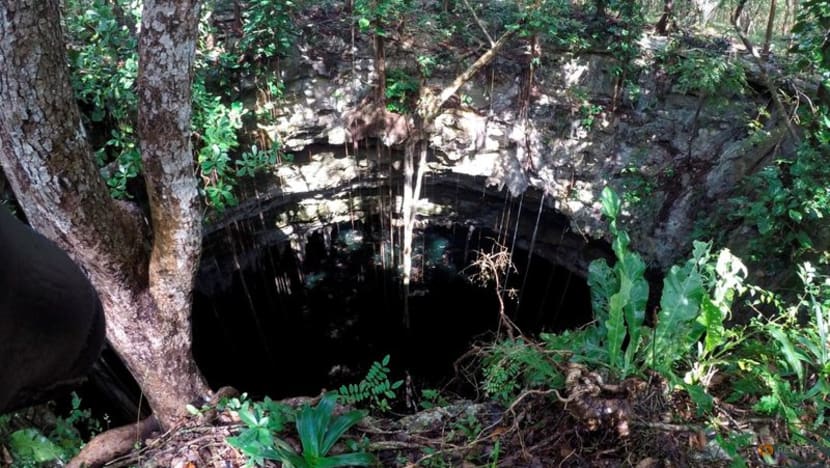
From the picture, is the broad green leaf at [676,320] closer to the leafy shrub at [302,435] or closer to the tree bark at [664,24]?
the leafy shrub at [302,435]

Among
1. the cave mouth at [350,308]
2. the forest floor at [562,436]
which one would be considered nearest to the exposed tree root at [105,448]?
the forest floor at [562,436]

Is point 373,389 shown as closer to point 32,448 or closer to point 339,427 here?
point 339,427

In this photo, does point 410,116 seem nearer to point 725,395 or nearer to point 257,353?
point 257,353

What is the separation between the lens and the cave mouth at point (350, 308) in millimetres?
5746

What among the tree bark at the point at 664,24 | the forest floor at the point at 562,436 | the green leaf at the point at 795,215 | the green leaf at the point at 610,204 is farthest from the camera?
the tree bark at the point at 664,24

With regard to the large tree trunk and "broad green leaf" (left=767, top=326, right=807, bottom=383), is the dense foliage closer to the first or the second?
"broad green leaf" (left=767, top=326, right=807, bottom=383)

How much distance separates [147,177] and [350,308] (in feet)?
14.7

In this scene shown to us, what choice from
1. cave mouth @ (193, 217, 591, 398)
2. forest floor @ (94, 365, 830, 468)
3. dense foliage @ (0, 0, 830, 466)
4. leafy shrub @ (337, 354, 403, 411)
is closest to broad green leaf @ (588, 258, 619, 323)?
dense foliage @ (0, 0, 830, 466)

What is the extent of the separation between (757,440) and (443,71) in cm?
531

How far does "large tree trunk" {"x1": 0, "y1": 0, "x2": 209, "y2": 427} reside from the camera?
193 cm

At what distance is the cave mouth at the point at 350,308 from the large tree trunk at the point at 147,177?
2848mm

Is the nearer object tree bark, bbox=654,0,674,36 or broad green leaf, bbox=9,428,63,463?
broad green leaf, bbox=9,428,63,463

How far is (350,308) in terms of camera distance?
6.67 m

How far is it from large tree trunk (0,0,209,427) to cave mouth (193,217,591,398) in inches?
112
